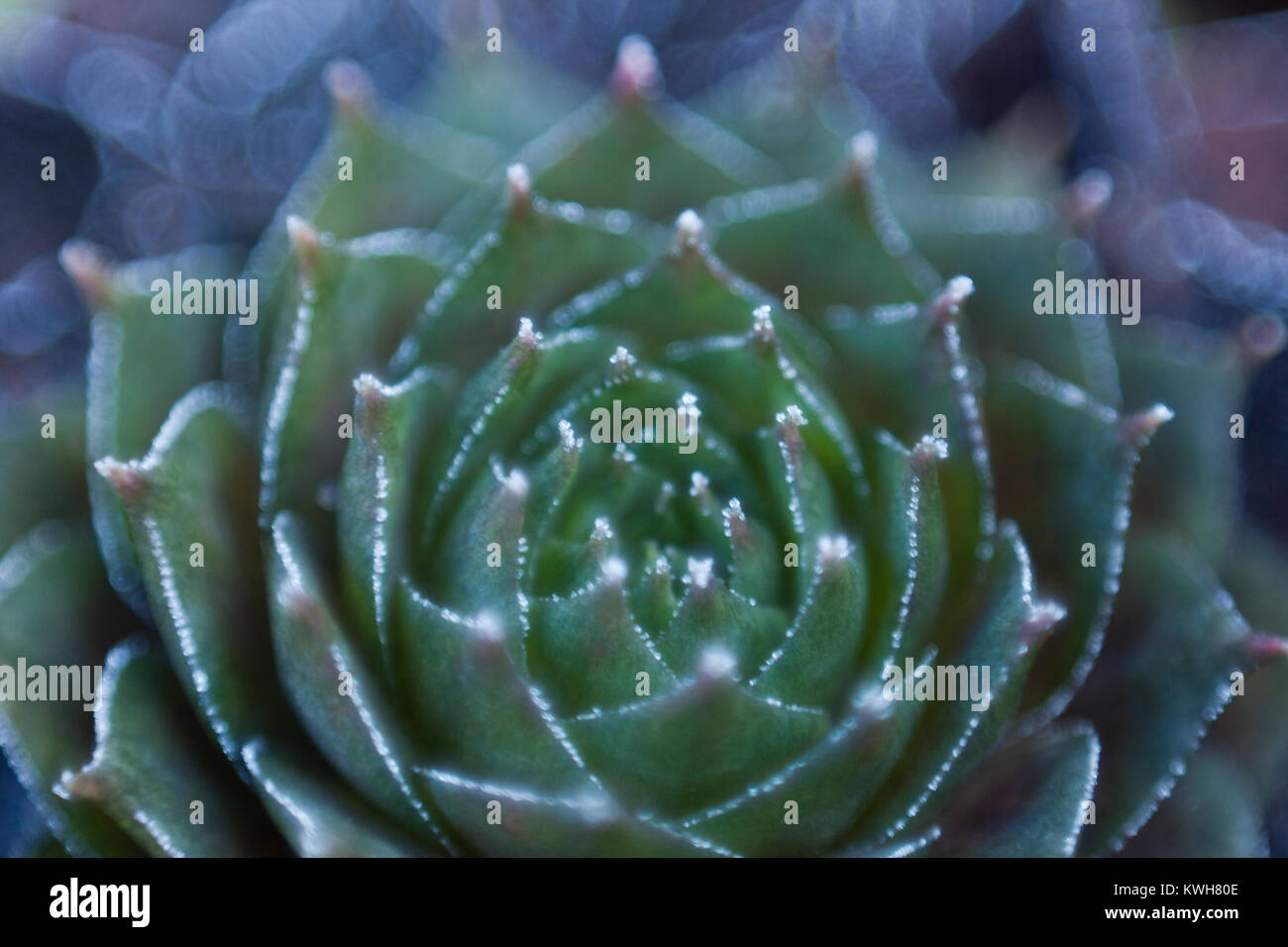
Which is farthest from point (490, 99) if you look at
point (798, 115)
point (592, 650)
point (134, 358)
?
point (592, 650)

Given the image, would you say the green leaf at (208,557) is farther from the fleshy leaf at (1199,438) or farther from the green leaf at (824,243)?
the fleshy leaf at (1199,438)

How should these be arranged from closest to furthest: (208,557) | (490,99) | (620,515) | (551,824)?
(551,824) < (208,557) < (620,515) < (490,99)

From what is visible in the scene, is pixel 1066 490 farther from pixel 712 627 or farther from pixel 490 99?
pixel 490 99

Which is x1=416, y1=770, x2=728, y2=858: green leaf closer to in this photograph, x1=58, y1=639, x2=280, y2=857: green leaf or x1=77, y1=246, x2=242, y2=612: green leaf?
x1=58, y1=639, x2=280, y2=857: green leaf
